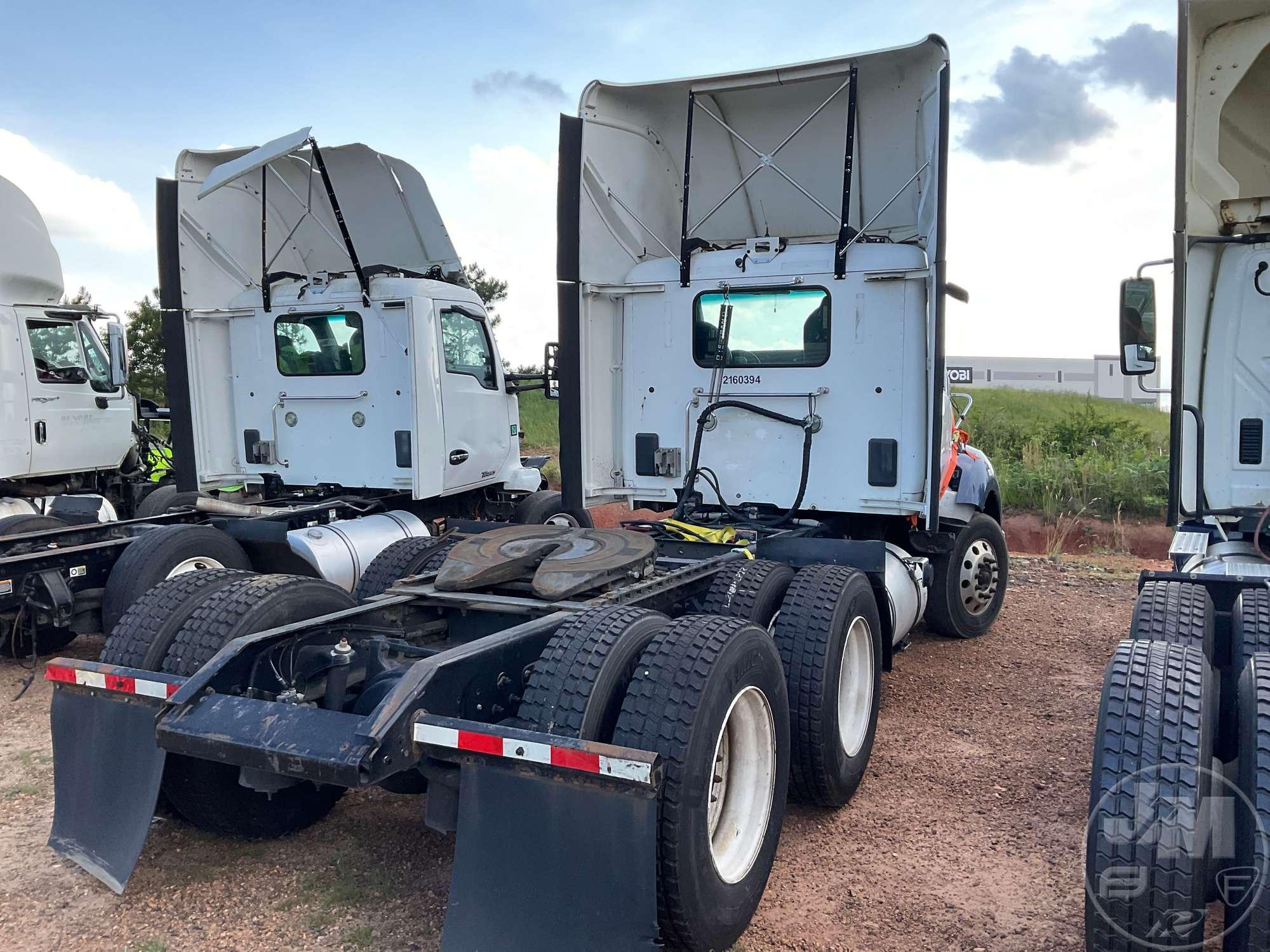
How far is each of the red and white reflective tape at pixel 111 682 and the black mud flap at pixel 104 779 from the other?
38mm

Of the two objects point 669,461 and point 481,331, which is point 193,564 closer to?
point 669,461

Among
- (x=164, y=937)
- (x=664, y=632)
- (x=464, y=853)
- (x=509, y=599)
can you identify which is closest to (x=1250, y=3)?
(x=664, y=632)

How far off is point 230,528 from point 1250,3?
22.3 ft

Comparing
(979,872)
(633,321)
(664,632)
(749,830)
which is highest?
(633,321)

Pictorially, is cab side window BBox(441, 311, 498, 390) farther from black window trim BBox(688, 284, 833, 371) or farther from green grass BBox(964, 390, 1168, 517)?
green grass BBox(964, 390, 1168, 517)

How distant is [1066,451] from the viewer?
1708 cm

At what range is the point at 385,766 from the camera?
2721 millimetres

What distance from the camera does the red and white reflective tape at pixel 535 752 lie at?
258cm

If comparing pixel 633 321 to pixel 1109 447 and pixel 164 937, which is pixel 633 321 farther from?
pixel 1109 447

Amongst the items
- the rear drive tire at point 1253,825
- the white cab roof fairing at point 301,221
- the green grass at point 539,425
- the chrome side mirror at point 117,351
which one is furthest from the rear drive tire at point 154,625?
the green grass at point 539,425

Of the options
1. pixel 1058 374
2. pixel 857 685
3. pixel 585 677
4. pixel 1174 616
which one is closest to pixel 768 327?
pixel 857 685

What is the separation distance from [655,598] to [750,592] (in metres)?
0.56

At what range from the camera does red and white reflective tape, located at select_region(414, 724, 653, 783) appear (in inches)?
102

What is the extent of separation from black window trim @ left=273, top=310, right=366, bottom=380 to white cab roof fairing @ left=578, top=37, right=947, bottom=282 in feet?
8.43
